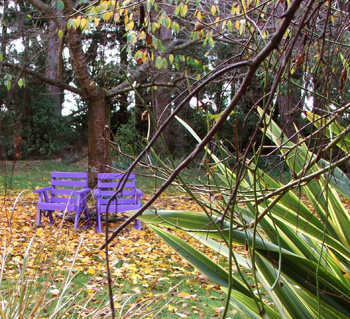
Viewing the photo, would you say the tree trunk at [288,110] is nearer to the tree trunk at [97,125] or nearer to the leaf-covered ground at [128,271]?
the leaf-covered ground at [128,271]

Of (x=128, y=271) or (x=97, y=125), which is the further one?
(x=97, y=125)

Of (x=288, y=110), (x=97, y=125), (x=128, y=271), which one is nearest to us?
(x=288, y=110)

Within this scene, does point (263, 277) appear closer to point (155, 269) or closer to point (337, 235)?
point (337, 235)

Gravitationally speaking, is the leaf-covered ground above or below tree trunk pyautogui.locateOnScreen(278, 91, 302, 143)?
below

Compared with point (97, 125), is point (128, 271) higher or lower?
lower

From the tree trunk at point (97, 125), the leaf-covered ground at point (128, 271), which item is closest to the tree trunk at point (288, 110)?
the leaf-covered ground at point (128, 271)

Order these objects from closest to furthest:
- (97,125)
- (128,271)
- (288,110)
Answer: (288,110) → (128,271) → (97,125)

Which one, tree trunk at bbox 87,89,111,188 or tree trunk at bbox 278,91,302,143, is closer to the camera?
tree trunk at bbox 278,91,302,143

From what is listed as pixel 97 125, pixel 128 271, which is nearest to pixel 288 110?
pixel 128 271

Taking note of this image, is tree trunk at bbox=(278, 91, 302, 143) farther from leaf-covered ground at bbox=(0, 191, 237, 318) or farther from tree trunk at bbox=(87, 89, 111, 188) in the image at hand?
tree trunk at bbox=(87, 89, 111, 188)

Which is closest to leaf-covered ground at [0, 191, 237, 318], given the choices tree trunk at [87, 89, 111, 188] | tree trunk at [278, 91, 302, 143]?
tree trunk at [87, 89, 111, 188]

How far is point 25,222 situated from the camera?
6.34 meters

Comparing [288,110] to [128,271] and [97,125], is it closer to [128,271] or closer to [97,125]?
[128,271]

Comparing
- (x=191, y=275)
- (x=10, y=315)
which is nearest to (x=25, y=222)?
(x=191, y=275)
